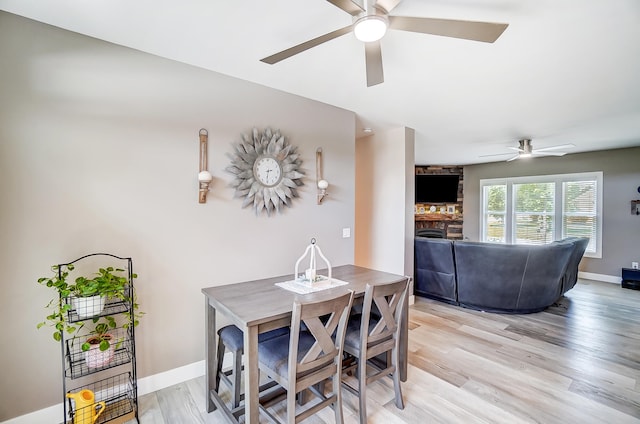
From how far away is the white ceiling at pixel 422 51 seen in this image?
66.5 inches

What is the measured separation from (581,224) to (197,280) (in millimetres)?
7044

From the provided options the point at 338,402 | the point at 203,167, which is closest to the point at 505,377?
the point at 338,402

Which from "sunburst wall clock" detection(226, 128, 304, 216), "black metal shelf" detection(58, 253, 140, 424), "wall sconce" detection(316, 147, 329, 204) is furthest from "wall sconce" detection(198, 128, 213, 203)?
"wall sconce" detection(316, 147, 329, 204)

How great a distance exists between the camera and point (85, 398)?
1.83 metres

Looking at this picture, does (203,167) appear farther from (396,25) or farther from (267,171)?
(396,25)

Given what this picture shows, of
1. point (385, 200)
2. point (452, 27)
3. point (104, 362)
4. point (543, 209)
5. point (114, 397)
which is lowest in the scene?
point (114, 397)

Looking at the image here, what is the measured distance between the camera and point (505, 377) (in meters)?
2.45

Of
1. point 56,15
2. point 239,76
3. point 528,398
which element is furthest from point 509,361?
point 56,15

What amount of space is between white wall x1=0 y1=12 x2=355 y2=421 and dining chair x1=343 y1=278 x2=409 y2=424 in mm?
1173

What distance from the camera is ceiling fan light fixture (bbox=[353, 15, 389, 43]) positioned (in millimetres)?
1447

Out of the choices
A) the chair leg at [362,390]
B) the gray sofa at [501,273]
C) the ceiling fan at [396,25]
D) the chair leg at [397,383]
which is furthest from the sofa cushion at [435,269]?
the ceiling fan at [396,25]

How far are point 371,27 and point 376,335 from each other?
5.95 ft

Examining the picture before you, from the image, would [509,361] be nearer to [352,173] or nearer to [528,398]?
[528,398]

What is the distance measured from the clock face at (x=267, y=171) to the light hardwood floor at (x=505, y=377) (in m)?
1.74
